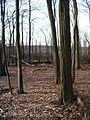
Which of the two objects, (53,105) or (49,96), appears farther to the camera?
(49,96)

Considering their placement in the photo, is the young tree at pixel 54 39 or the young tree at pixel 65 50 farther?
the young tree at pixel 54 39

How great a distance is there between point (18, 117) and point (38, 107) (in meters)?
1.11

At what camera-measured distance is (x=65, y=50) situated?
10.3 metres

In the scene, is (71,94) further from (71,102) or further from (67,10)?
(67,10)

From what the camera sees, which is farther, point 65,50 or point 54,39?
point 54,39

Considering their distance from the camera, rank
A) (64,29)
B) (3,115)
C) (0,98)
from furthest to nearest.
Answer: (0,98) < (64,29) < (3,115)

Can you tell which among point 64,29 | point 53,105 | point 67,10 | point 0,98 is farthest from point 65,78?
point 0,98

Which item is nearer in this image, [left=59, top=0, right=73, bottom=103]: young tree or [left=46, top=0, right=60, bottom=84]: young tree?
[left=59, top=0, right=73, bottom=103]: young tree

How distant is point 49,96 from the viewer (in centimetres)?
1167

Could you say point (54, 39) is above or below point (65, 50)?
above

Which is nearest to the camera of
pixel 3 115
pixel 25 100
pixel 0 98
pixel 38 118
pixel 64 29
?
pixel 38 118

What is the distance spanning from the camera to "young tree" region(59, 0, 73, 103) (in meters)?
10.3

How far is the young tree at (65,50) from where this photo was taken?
33.8 ft

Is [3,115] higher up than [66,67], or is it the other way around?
[66,67]
